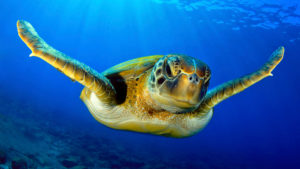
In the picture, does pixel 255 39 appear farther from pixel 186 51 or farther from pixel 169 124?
pixel 169 124

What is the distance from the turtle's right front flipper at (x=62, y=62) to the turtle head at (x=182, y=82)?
0.64 meters

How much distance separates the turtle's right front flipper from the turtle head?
0.64 meters

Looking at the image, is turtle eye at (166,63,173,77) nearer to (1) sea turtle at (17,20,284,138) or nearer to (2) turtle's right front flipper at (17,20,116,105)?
(1) sea turtle at (17,20,284,138)

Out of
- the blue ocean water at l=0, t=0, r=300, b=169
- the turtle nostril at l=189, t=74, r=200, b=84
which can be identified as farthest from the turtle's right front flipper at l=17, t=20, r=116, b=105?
the blue ocean water at l=0, t=0, r=300, b=169

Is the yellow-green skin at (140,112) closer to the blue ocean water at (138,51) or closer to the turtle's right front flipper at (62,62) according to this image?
the turtle's right front flipper at (62,62)

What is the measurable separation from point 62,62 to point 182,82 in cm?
116

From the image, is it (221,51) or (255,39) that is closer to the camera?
(255,39)

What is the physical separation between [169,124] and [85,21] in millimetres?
50491

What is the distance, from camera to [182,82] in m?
1.57

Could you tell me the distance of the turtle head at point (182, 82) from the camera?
5.13 feet

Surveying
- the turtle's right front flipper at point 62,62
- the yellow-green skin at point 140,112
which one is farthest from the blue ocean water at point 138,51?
the turtle's right front flipper at point 62,62

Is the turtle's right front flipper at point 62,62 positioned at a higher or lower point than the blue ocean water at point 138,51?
lower

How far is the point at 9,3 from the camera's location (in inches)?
1612

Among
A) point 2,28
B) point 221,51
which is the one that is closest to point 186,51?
point 221,51
